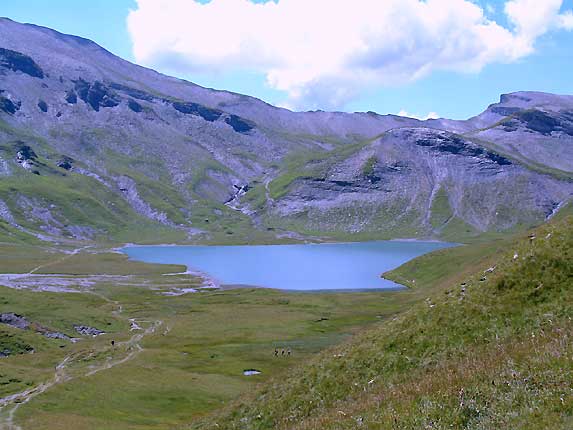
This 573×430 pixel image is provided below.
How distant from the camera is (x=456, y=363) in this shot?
22844 millimetres

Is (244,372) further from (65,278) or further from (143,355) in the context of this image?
(65,278)

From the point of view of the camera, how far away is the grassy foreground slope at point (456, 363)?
16328mm

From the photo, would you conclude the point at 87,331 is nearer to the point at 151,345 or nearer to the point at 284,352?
the point at 151,345

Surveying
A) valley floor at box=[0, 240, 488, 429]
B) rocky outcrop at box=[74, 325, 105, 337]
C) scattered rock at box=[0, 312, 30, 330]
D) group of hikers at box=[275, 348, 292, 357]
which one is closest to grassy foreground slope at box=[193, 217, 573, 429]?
valley floor at box=[0, 240, 488, 429]

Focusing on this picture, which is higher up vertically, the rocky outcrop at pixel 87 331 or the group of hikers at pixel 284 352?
the group of hikers at pixel 284 352

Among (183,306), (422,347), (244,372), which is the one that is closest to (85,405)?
(244,372)

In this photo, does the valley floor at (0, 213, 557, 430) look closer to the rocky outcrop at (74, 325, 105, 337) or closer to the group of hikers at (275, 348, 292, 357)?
the group of hikers at (275, 348, 292, 357)

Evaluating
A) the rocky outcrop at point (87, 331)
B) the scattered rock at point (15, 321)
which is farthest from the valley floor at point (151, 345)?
the rocky outcrop at point (87, 331)

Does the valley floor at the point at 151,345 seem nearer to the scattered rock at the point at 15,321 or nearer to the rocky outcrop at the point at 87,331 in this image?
the scattered rock at the point at 15,321

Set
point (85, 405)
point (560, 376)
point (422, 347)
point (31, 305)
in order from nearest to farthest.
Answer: point (560, 376)
point (422, 347)
point (85, 405)
point (31, 305)

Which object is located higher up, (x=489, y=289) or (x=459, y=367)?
(x=489, y=289)

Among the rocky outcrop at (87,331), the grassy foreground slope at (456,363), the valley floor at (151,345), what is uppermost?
the grassy foreground slope at (456,363)

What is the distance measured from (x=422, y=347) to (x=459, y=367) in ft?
26.2

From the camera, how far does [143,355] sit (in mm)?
88250
